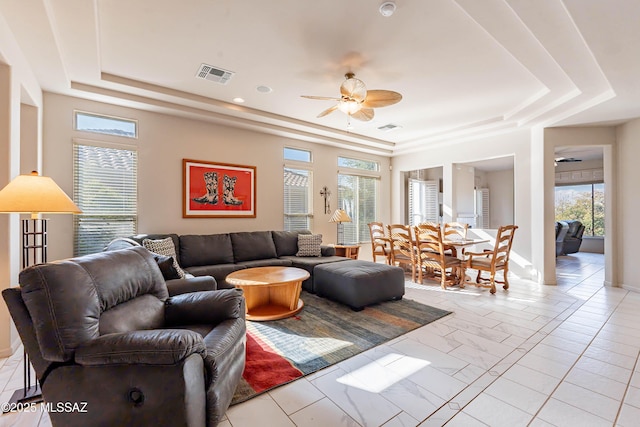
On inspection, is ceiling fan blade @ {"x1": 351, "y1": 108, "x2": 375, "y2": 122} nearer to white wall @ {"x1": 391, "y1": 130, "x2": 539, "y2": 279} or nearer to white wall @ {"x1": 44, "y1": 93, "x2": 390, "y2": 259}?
white wall @ {"x1": 44, "y1": 93, "x2": 390, "y2": 259}

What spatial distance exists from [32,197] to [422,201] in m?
7.56

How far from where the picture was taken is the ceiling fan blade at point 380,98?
120 inches

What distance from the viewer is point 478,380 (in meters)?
2.10

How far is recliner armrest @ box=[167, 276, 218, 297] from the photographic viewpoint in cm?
260

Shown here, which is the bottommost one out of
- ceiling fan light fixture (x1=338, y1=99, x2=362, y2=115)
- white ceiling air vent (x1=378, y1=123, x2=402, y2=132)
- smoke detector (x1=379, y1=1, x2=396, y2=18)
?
ceiling fan light fixture (x1=338, y1=99, x2=362, y2=115)

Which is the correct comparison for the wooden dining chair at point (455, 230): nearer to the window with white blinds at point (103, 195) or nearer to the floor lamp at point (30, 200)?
the window with white blinds at point (103, 195)

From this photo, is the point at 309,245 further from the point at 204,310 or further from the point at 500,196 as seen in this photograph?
the point at 500,196

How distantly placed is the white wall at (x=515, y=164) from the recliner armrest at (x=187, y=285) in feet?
17.5

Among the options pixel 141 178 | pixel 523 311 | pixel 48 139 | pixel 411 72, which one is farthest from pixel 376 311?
pixel 48 139

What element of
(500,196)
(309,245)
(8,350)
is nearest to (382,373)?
(309,245)

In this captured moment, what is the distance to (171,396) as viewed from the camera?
132 cm

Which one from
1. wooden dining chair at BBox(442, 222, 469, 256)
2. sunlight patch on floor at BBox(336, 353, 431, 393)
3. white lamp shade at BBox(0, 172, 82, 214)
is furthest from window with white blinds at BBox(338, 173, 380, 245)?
white lamp shade at BBox(0, 172, 82, 214)

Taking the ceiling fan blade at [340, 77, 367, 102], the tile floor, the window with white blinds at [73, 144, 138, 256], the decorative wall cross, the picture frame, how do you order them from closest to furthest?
the tile floor < the ceiling fan blade at [340, 77, 367, 102] < the window with white blinds at [73, 144, 138, 256] < the picture frame < the decorative wall cross

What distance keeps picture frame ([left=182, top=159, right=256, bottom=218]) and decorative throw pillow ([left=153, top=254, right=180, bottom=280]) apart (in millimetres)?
1940
